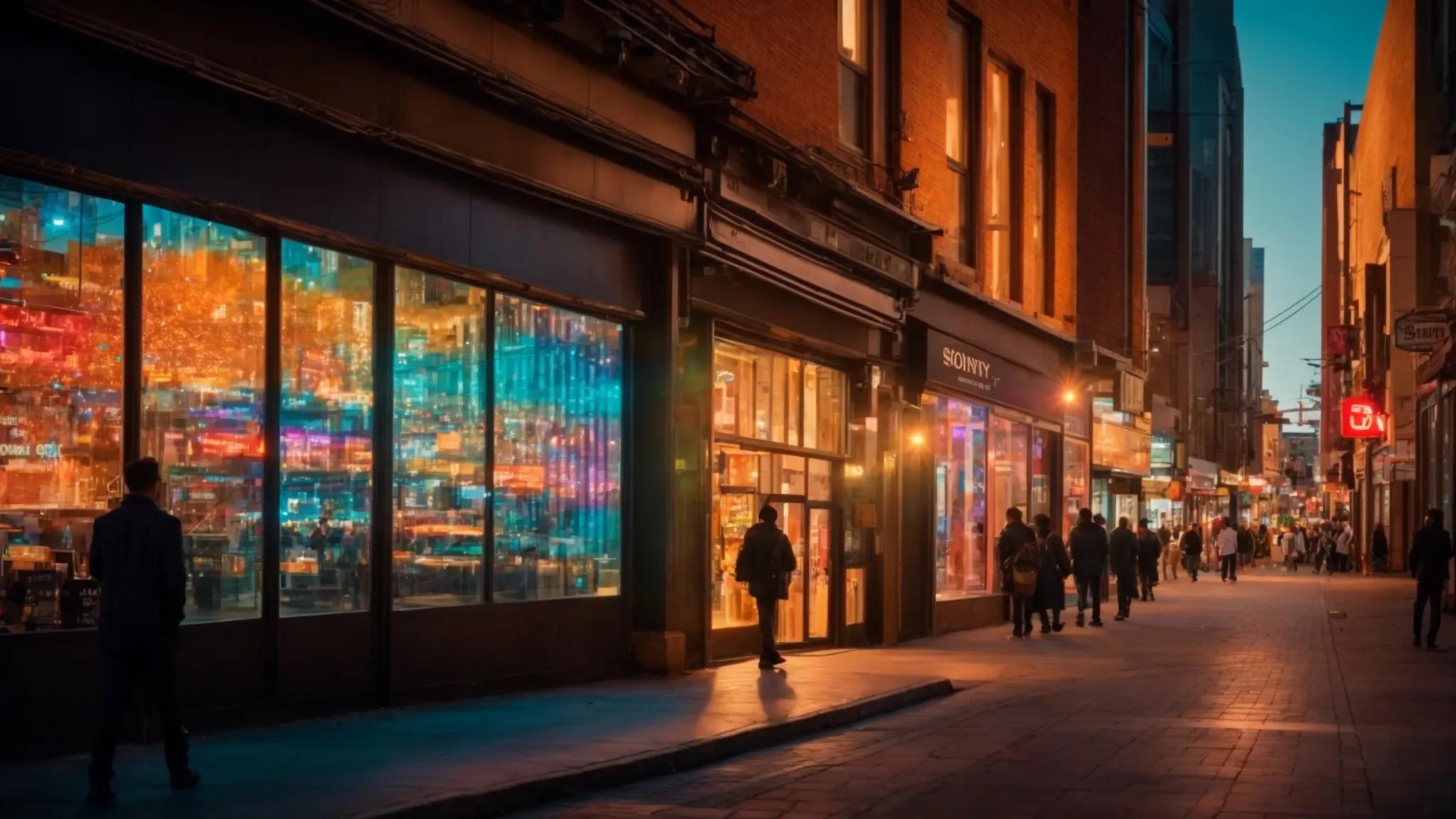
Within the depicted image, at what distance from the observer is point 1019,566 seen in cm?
2773

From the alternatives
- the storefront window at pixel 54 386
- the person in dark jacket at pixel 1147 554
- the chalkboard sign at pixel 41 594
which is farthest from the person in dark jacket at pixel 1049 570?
the chalkboard sign at pixel 41 594

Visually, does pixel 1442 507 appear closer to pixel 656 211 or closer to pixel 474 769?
pixel 656 211

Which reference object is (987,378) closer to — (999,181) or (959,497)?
(959,497)

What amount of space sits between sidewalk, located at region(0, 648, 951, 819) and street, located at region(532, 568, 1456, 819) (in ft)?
0.86

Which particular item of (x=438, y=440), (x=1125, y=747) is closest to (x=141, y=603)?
(x=438, y=440)

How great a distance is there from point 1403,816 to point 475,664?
8.10 metres

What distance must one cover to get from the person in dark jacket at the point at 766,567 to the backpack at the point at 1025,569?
28.3 ft

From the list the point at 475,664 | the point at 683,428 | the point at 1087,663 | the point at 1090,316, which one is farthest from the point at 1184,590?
the point at 475,664

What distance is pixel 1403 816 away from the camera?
10422 mm

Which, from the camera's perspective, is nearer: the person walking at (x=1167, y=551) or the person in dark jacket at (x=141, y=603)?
the person in dark jacket at (x=141, y=603)

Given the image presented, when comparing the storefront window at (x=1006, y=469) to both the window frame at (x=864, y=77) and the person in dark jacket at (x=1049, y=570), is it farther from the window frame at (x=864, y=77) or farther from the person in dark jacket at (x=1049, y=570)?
the window frame at (x=864, y=77)

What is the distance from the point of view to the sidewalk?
383 inches

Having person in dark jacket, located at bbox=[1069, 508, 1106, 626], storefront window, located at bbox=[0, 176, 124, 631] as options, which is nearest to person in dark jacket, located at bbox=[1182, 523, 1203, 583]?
person in dark jacket, located at bbox=[1069, 508, 1106, 626]

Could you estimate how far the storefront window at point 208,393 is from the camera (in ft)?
40.6
